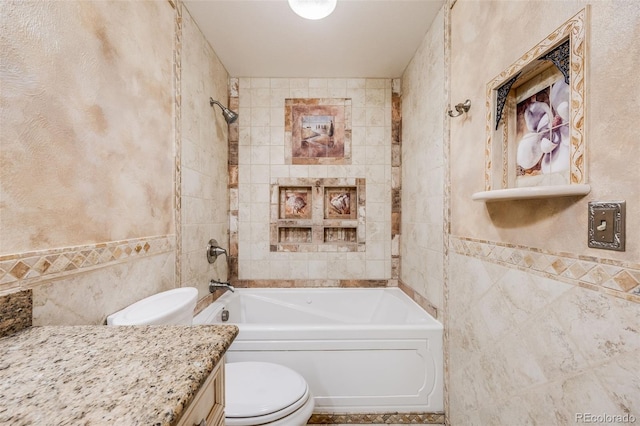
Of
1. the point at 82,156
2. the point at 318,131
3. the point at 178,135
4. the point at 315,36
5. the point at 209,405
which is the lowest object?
the point at 209,405

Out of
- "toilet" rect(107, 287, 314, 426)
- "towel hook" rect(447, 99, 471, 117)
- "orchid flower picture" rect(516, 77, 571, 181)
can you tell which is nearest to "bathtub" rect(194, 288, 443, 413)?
"toilet" rect(107, 287, 314, 426)

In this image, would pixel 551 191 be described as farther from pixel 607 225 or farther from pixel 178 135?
pixel 178 135

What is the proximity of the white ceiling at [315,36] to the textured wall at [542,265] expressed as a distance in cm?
44

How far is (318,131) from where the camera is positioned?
8.59 ft

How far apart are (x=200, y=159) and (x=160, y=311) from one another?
1.17 meters

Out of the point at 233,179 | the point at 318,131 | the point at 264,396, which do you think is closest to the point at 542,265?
the point at 264,396

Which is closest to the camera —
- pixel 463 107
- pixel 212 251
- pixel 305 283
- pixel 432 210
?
pixel 463 107

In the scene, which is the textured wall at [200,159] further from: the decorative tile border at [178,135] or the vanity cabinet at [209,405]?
the vanity cabinet at [209,405]

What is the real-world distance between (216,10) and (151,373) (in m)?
2.04

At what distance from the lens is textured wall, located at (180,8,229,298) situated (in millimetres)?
1728

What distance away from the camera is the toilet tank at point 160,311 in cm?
103

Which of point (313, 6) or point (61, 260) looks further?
point (313, 6)

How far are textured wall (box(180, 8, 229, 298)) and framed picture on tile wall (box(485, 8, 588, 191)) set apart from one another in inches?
66.2

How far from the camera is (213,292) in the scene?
2164 mm
